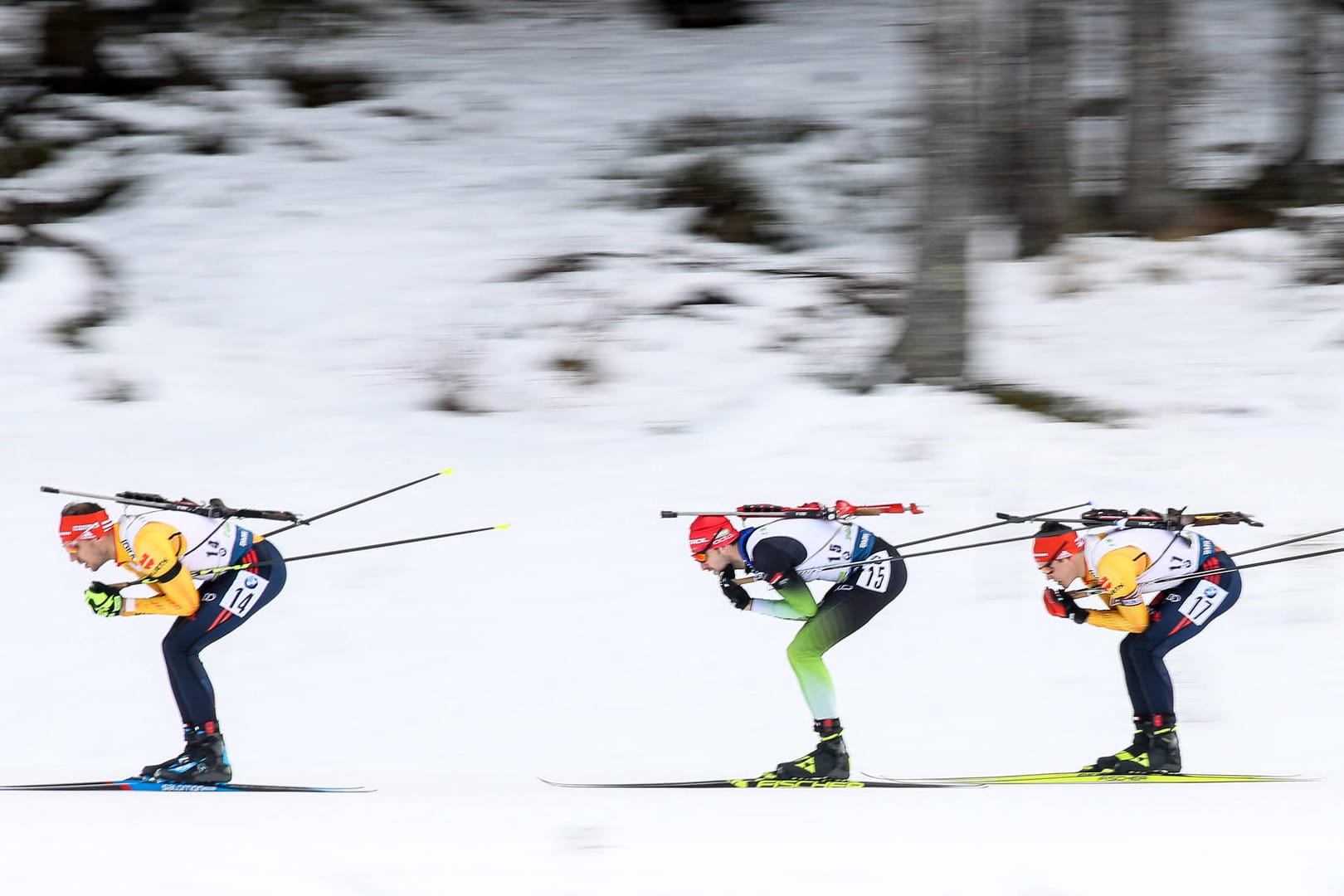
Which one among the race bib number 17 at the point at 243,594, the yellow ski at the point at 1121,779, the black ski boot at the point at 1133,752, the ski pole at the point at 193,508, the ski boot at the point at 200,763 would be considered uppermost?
the ski pole at the point at 193,508

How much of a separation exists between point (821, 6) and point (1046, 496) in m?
12.2

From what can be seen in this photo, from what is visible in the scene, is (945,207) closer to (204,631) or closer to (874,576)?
(874,576)

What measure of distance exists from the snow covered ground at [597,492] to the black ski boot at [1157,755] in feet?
0.87

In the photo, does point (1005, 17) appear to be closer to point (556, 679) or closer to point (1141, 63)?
point (1141, 63)

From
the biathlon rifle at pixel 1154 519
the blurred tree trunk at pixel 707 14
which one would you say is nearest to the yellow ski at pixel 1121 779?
the biathlon rifle at pixel 1154 519

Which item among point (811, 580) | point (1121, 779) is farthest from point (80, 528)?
point (1121, 779)

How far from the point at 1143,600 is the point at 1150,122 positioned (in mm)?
7795

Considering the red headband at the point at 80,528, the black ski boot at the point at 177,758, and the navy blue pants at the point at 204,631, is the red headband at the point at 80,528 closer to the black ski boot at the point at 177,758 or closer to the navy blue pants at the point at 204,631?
the navy blue pants at the point at 204,631

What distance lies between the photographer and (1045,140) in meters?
14.0

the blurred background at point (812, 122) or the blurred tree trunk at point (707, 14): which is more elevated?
the blurred tree trunk at point (707, 14)

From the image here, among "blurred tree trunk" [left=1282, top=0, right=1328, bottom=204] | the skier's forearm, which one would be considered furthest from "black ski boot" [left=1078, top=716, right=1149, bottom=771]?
"blurred tree trunk" [left=1282, top=0, right=1328, bottom=204]

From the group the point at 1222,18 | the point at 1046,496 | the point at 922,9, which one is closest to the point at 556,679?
the point at 1046,496

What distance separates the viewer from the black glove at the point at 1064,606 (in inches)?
279

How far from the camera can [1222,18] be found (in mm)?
20281
